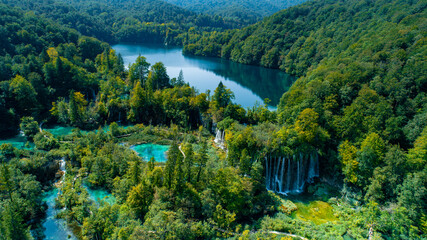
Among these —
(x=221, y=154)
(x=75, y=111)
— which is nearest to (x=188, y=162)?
(x=221, y=154)

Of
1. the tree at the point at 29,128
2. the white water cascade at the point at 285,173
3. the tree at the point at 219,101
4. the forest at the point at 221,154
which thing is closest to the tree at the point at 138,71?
the forest at the point at 221,154

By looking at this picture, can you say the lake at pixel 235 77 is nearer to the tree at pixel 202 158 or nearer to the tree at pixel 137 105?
the tree at pixel 137 105

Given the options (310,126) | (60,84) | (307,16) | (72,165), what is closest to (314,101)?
(310,126)

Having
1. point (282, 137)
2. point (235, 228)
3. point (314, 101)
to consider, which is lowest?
point (235, 228)

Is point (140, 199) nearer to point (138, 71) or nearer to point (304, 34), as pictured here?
point (138, 71)

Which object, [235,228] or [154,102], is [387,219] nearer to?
[235,228]

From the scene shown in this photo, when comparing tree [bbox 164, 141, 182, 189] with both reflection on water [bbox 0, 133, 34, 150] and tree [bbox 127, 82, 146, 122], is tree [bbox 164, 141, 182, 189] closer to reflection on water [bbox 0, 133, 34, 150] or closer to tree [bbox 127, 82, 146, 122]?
reflection on water [bbox 0, 133, 34, 150]
